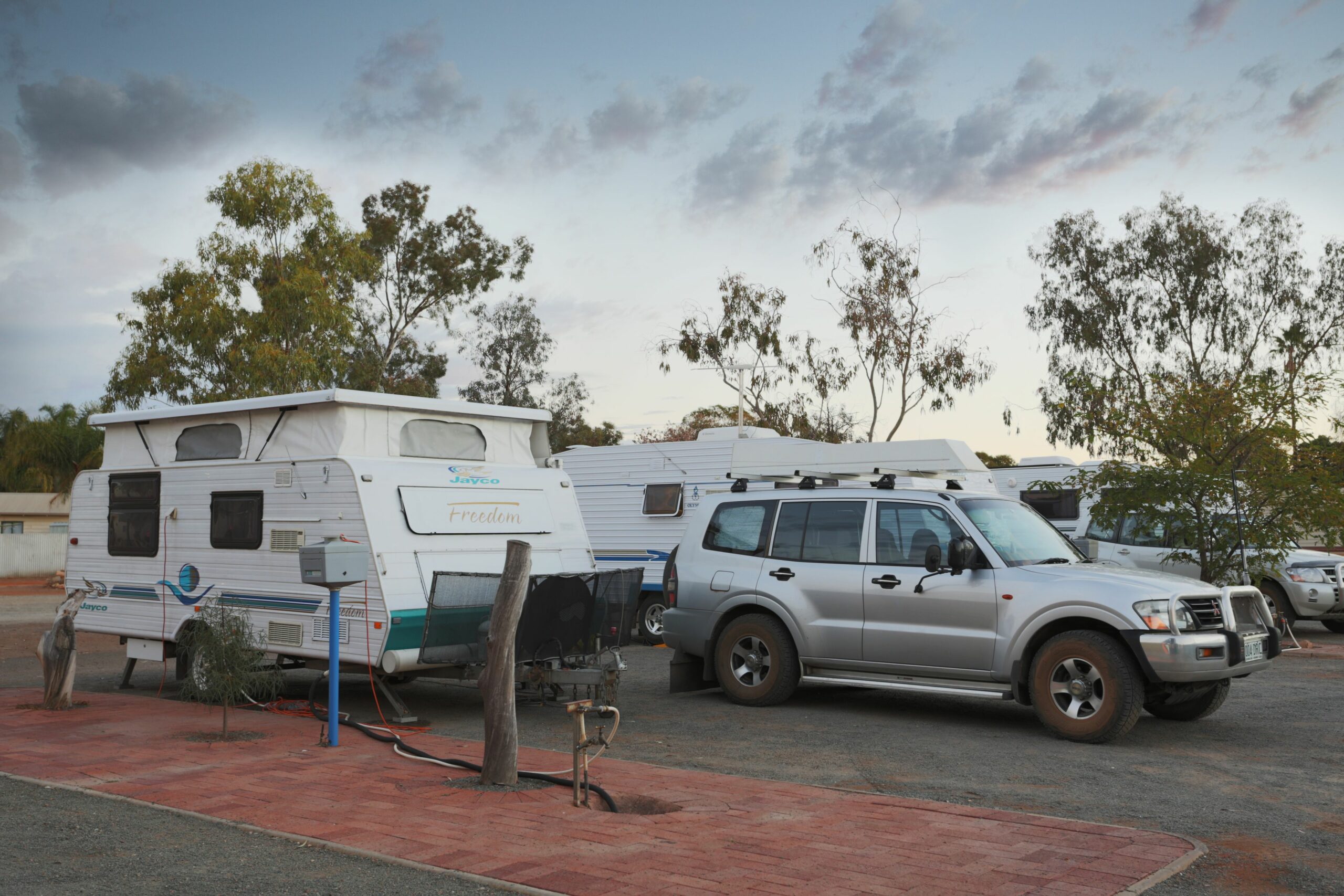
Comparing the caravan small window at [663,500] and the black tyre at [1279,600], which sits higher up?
the caravan small window at [663,500]

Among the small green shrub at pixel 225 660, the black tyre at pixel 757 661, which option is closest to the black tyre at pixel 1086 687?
the black tyre at pixel 757 661

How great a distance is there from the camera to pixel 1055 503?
64.6 ft

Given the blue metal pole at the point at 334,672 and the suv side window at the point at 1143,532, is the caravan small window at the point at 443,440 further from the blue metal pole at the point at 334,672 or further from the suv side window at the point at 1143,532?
the suv side window at the point at 1143,532

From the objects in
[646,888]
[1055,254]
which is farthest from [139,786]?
[1055,254]

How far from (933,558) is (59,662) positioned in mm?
7695

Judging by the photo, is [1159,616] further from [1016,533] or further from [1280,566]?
[1280,566]

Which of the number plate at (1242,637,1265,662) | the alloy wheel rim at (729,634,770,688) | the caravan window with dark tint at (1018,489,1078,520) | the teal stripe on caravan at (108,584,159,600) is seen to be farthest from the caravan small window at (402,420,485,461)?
the caravan window with dark tint at (1018,489,1078,520)

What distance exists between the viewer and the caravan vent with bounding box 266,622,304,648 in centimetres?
1042

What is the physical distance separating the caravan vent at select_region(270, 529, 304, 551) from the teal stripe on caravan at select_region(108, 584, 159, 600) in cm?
194

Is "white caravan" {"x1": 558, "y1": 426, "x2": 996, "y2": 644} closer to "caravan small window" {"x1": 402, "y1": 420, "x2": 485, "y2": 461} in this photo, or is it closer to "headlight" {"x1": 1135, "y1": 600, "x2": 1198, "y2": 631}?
"caravan small window" {"x1": 402, "y1": 420, "x2": 485, "y2": 461}

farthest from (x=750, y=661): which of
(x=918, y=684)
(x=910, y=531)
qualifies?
(x=910, y=531)

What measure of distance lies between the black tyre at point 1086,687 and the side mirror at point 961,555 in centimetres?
86

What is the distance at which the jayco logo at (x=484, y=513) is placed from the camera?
10.6 metres

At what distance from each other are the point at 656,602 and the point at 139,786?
34.7 ft
